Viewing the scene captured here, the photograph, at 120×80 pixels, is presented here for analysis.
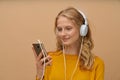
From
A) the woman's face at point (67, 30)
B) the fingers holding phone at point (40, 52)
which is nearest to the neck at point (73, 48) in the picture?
the woman's face at point (67, 30)

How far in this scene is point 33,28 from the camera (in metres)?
1.73

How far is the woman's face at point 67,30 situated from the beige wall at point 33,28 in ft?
0.78

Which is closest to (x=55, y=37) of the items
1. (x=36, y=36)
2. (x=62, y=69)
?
(x=36, y=36)

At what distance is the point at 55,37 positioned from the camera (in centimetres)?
173

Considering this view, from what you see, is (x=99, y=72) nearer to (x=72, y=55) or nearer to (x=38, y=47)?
(x=72, y=55)

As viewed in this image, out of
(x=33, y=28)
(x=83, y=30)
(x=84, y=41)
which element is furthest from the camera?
(x=33, y=28)

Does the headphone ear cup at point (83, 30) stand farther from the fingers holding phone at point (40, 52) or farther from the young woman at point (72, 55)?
the fingers holding phone at point (40, 52)

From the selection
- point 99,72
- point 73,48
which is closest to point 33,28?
point 73,48

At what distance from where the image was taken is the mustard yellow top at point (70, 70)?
5.00 ft

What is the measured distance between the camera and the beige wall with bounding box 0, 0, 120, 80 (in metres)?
1.71

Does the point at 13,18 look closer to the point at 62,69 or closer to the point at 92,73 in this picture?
the point at 62,69

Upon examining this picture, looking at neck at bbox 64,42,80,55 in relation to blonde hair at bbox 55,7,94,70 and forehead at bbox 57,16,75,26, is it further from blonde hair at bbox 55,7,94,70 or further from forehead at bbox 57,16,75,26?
forehead at bbox 57,16,75,26

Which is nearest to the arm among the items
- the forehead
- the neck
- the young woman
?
the young woman

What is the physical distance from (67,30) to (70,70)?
0.25m
